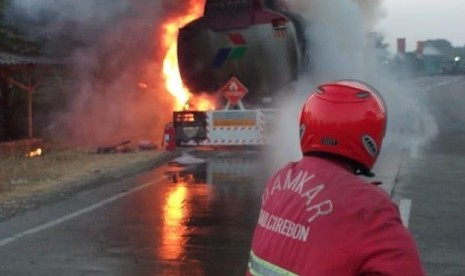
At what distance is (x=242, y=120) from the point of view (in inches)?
649

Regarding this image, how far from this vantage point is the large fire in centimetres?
1678

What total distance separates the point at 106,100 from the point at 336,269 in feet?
53.9

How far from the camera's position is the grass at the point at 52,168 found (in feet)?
38.5

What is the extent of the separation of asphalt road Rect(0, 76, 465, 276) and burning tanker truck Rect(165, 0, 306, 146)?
4.66ft

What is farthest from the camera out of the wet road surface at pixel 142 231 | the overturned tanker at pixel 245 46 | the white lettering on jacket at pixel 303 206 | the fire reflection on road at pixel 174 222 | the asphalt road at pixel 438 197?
the overturned tanker at pixel 245 46

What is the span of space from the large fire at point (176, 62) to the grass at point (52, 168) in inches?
70.4

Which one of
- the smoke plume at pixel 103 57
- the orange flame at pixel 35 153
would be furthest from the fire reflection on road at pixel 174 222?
the smoke plume at pixel 103 57

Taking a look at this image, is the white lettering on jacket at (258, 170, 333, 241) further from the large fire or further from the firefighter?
the large fire

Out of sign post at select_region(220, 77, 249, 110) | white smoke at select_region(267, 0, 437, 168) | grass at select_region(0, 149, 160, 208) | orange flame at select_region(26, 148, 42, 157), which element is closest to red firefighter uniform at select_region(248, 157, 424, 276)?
grass at select_region(0, 149, 160, 208)

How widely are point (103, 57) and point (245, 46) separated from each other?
376cm

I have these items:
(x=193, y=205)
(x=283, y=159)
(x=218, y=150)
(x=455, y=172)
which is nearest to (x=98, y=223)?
(x=193, y=205)

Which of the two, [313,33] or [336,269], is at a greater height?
[313,33]

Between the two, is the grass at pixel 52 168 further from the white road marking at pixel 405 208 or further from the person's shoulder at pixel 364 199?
the person's shoulder at pixel 364 199

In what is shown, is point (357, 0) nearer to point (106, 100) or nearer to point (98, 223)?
point (106, 100)
